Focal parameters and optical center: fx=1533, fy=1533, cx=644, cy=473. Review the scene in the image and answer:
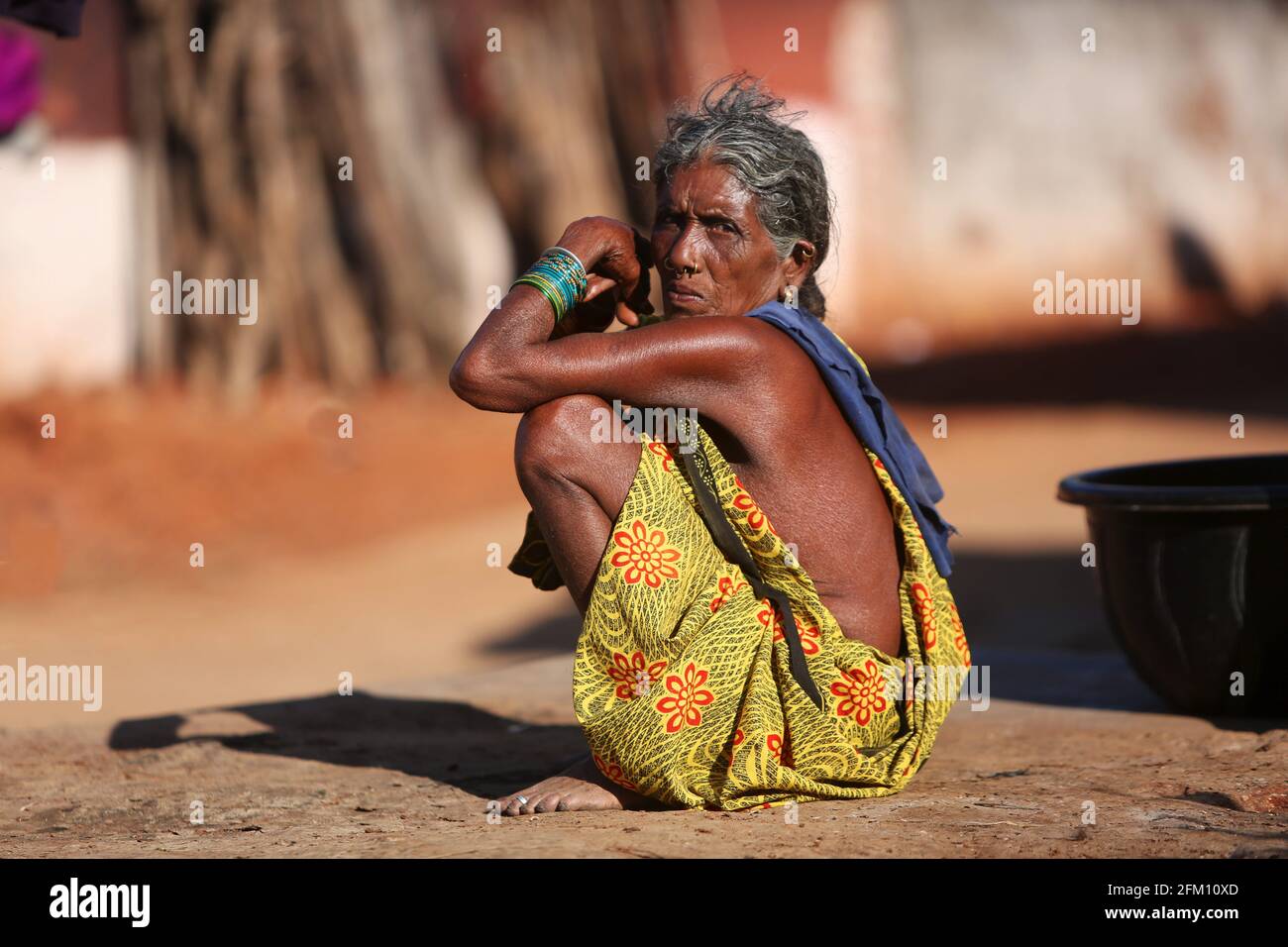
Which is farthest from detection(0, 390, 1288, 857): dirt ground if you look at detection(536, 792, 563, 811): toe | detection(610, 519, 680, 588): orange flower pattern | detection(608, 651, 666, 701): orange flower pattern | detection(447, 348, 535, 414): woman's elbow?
detection(447, 348, 535, 414): woman's elbow

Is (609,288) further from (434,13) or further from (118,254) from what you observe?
(434,13)

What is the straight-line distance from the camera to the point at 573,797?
124 inches

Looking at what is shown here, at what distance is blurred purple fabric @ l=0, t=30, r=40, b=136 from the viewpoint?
955cm

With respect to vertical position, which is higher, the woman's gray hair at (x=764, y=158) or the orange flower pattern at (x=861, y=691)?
the woman's gray hair at (x=764, y=158)

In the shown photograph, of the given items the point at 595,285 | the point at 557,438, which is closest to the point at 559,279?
the point at 595,285

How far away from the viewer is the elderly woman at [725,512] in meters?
3.03

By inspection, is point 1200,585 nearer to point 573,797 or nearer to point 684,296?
point 684,296

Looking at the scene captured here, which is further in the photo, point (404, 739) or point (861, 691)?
point (404, 739)

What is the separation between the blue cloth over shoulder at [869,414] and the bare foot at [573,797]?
2.83 ft

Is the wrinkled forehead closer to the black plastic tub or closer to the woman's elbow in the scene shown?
the woman's elbow

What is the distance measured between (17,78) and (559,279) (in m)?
7.68

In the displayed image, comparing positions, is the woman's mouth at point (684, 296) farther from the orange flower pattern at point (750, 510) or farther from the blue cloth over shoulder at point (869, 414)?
the orange flower pattern at point (750, 510)

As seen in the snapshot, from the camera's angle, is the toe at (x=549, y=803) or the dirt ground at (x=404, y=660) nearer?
the dirt ground at (x=404, y=660)

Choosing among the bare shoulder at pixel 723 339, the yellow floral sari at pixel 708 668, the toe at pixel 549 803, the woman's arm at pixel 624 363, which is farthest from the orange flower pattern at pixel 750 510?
the toe at pixel 549 803
